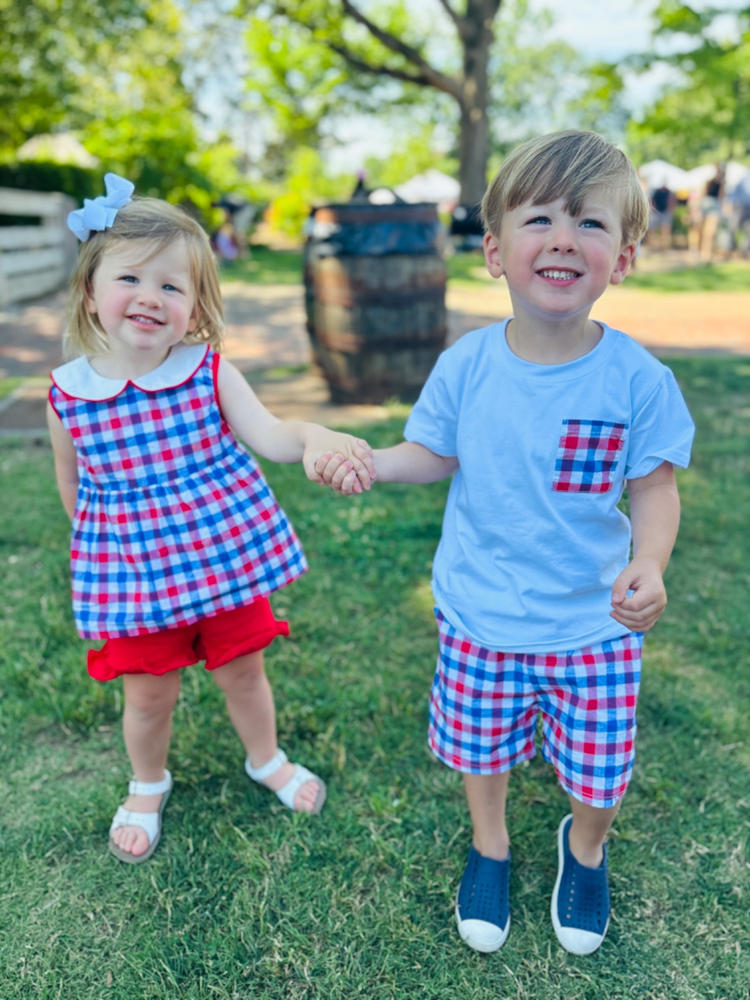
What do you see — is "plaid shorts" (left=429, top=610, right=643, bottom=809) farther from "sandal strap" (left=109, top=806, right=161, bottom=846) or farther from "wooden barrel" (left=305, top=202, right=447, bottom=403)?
"wooden barrel" (left=305, top=202, right=447, bottom=403)

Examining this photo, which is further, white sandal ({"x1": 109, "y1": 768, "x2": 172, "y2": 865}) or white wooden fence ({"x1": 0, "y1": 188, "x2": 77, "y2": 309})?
white wooden fence ({"x1": 0, "y1": 188, "x2": 77, "y2": 309})

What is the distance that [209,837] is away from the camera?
1.94 m

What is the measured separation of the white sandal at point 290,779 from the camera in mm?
2020

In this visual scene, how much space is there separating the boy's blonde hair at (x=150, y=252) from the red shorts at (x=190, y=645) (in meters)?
0.62

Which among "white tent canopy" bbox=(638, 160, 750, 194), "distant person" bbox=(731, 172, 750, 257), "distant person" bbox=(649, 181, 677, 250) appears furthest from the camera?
"white tent canopy" bbox=(638, 160, 750, 194)

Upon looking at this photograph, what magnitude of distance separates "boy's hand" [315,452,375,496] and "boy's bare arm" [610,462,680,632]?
49 centimetres

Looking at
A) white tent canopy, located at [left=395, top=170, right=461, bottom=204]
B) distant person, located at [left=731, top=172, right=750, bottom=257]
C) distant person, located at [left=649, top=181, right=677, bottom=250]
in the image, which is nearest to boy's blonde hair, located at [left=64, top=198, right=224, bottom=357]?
distant person, located at [left=731, top=172, right=750, bottom=257]

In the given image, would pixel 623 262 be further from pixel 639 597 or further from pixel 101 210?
pixel 101 210

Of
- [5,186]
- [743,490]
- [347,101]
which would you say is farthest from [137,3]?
[743,490]

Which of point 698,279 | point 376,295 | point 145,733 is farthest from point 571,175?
point 698,279

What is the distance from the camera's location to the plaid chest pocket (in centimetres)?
147

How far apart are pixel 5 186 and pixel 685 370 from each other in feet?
37.8

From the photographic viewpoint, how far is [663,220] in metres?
19.2

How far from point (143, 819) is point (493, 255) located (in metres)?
1.47
